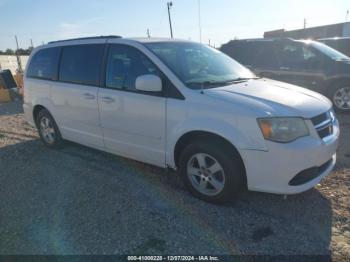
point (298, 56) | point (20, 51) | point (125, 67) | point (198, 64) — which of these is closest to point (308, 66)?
point (298, 56)

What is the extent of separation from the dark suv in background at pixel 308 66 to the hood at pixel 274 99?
4.29 metres

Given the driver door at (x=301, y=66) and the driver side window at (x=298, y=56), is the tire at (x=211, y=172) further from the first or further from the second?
the driver side window at (x=298, y=56)

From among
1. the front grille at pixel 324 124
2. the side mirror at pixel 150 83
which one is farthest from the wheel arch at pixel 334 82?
the side mirror at pixel 150 83

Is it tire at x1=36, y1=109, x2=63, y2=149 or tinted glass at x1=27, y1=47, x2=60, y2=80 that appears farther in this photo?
tire at x1=36, y1=109, x2=63, y2=149

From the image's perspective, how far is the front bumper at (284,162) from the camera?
3.17m

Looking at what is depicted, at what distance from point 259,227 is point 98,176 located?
7.68 feet

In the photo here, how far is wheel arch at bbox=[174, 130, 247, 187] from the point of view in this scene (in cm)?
342

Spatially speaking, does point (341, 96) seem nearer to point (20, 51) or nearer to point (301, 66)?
point (301, 66)

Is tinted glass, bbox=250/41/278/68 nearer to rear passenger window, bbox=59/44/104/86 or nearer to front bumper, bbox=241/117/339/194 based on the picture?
rear passenger window, bbox=59/44/104/86

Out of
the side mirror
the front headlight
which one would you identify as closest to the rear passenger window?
the side mirror

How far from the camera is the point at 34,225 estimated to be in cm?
348

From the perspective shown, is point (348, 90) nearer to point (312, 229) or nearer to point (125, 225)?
point (312, 229)

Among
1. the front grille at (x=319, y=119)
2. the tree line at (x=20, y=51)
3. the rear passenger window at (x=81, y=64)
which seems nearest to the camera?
the front grille at (x=319, y=119)

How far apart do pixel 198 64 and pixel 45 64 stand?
2.88 meters
